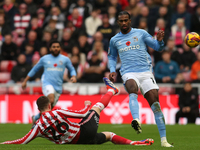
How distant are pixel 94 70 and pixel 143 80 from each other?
26.4 feet

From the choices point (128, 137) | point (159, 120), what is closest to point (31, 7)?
point (128, 137)

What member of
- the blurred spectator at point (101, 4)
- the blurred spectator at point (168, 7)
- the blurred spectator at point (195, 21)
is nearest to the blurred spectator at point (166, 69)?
the blurred spectator at point (195, 21)

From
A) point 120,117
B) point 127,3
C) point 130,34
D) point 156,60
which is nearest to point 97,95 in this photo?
point 120,117

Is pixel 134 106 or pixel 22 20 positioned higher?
pixel 22 20

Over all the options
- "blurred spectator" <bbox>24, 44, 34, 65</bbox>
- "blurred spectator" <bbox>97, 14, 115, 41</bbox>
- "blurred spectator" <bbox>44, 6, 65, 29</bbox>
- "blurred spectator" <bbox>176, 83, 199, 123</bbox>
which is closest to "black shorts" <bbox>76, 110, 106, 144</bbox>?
"blurred spectator" <bbox>176, 83, 199, 123</bbox>

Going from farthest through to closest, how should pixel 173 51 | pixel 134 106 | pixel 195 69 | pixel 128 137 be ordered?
pixel 173 51, pixel 195 69, pixel 128 137, pixel 134 106

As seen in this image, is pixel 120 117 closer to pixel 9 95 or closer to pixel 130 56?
pixel 9 95

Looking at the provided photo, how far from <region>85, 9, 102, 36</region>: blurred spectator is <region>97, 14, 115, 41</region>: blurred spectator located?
2.60ft

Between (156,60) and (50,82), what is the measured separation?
5460 mm

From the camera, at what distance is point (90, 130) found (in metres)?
7.32

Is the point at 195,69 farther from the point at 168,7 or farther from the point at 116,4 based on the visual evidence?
the point at 116,4

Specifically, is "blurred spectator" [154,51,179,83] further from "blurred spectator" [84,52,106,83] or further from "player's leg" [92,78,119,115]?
"player's leg" [92,78,119,115]

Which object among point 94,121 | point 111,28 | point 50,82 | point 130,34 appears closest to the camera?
point 94,121

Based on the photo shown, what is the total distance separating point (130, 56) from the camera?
25.8ft
